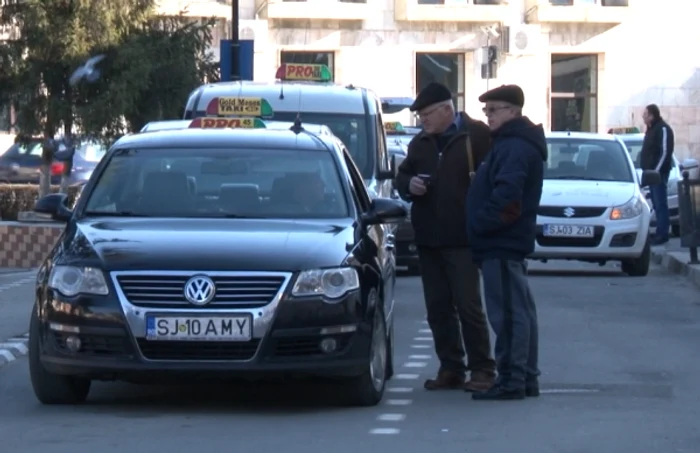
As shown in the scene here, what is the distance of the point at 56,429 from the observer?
343 inches

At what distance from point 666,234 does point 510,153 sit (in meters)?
15.4

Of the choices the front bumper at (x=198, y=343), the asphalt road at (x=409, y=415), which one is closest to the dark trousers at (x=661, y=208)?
the asphalt road at (x=409, y=415)

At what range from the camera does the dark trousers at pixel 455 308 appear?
1027cm

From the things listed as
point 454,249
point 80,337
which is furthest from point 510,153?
point 80,337

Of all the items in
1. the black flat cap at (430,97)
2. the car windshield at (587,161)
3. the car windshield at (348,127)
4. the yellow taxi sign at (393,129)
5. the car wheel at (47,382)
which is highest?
the black flat cap at (430,97)

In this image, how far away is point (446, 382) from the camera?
34.2 feet

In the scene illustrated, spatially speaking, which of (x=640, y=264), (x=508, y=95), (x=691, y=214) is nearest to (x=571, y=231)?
(x=640, y=264)

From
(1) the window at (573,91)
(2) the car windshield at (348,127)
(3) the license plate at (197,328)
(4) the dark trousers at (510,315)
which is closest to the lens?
(3) the license plate at (197,328)

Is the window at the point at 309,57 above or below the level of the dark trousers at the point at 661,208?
above

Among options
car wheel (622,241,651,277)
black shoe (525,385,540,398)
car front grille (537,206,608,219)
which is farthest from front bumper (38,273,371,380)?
car wheel (622,241,651,277)

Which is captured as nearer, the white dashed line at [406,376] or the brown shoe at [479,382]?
the brown shoe at [479,382]

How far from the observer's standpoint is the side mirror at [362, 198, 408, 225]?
1000cm

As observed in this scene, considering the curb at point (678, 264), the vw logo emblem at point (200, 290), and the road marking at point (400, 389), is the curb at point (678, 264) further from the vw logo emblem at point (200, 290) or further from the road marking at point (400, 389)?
the vw logo emblem at point (200, 290)

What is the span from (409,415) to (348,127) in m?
6.39
